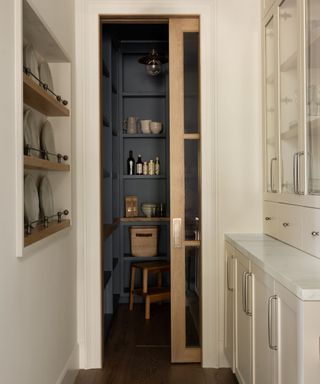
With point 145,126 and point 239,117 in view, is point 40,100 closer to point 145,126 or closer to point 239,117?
point 239,117

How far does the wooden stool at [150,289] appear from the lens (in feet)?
13.0

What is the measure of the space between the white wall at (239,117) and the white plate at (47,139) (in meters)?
1.09

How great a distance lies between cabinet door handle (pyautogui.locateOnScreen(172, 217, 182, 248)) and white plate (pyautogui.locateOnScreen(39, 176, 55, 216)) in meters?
0.88

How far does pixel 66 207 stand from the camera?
253 centimetres

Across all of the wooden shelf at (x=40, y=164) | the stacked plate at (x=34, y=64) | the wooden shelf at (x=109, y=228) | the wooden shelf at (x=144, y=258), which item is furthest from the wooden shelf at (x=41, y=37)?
the wooden shelf at (x=144, y=258)

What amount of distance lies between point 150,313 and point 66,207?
1.97 meters

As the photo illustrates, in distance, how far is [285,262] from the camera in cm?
178

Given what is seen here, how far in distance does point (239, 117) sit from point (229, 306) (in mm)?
1236

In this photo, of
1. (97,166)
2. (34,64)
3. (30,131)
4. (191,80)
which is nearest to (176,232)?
(97,166)

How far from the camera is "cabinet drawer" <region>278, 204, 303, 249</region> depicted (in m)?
2.11

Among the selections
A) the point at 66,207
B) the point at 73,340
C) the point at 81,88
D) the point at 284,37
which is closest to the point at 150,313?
the point at 73,340

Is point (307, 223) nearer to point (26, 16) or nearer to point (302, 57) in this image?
point (302, 57)

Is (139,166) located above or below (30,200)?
above

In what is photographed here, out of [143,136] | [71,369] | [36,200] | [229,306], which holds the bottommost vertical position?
[71,369]
